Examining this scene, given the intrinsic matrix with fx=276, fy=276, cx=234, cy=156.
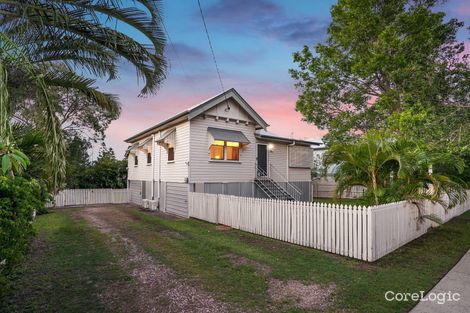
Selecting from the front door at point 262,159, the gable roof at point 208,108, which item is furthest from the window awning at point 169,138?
the front door at point 262,159

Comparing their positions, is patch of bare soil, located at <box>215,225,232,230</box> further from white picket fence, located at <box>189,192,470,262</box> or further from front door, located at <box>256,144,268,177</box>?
front door, located at <box>256,144,268,177</box>

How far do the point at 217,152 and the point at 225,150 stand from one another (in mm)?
524

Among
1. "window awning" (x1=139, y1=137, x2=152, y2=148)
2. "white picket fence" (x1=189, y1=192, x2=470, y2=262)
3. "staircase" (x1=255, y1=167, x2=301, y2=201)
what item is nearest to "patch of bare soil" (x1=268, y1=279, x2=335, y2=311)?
"white picket fence" (x1=189, y1=192, x2=470, y2=262)

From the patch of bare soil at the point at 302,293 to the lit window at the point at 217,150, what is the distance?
10.7m

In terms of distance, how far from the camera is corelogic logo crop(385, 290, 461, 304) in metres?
4.61

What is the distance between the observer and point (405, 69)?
15.2m

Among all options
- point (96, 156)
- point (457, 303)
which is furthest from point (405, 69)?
point (96, 156)

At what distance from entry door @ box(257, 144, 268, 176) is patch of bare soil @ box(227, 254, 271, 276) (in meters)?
11.0

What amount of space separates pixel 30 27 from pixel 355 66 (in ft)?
53.1

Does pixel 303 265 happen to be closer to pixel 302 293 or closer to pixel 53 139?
pixel 302 293

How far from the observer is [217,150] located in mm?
15969

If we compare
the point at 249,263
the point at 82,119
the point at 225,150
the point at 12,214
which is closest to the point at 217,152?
the point at 225,150

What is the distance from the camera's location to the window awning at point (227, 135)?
14734 mm

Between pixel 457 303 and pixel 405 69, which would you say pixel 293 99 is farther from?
pixel 457 303
